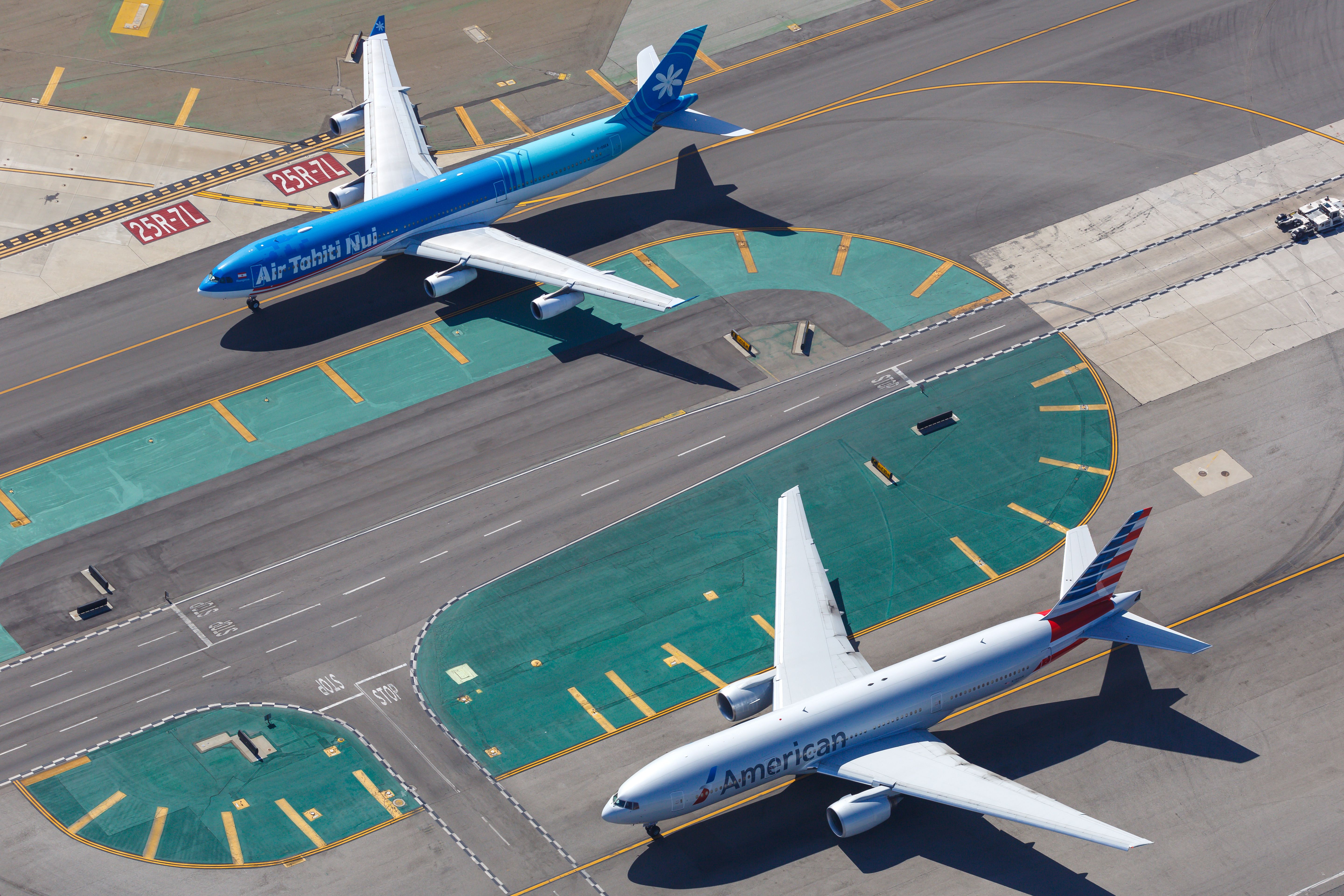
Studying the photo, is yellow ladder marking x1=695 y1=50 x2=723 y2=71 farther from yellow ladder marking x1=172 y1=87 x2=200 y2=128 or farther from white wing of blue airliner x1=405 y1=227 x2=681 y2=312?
yellow ladder marking x1=172 y1=87 x2=200 y2=128

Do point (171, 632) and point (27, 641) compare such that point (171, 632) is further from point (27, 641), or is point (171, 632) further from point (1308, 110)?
point (1308, 110)

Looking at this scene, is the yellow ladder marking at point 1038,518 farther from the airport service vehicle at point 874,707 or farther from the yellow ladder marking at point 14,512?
the yellow ladder marking at point 14,512

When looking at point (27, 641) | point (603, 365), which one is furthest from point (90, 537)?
point (603, 365)


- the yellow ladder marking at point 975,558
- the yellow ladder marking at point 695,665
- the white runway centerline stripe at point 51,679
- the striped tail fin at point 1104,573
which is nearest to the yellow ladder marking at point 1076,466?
the yellow ladder marking at point 975,558

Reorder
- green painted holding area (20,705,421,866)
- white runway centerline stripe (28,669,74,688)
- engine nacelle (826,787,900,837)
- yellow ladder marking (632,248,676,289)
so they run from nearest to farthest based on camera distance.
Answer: engine nacelle (826,787,900,837), green painted holding area (20,705,421,866), white runway centerline stripe (28,669,74,688), yellow ladder marking (632,248,676,289)

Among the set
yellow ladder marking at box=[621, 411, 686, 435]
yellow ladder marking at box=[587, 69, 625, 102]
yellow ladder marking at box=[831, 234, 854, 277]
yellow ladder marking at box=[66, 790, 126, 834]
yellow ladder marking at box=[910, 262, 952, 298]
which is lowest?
yellow ladder marking at box=[66, 790, 126, 834]

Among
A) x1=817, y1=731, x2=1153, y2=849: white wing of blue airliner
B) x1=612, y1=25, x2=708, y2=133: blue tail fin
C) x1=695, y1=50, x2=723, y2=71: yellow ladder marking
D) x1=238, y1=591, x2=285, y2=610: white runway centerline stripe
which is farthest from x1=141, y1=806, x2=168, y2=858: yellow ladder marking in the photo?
x1=695, y1=50, x2=723, y2=71: yellow ladder marking
